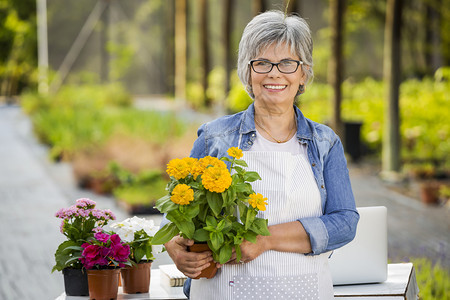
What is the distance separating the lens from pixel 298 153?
221 cm

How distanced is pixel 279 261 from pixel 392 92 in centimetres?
815

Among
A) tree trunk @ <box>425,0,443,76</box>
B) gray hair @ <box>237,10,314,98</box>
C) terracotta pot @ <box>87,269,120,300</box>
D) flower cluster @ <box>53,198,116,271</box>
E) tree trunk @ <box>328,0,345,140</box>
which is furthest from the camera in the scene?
tree trunk @ <box>425,0,443,76</box>

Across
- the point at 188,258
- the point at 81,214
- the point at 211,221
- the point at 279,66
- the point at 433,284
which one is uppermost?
the point at 279,66

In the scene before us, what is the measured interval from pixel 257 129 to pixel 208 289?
50 centimetres

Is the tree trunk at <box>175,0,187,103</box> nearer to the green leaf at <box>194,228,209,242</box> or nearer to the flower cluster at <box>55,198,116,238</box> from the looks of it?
the flower cluster at <box>55,198,116,238</box>

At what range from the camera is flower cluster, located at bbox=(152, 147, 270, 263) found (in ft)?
6.28

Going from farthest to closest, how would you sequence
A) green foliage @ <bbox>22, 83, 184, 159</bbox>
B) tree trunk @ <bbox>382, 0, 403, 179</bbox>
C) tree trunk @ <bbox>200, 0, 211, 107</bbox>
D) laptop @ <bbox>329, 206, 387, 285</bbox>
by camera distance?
tree trunk @ <bbox>200, 0, 211, 107</bbox>, green foliage @ <bbox>22, 83, 184, 159</bbox>, tree trunk @ <bbox>382, 0, 403, 179</bbox>, laptop @ <bbox>329, 206, 387, 285</bbox>

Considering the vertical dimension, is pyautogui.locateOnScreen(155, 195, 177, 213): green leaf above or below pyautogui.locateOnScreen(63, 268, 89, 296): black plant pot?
above

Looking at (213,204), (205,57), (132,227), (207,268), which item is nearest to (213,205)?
(213,204)

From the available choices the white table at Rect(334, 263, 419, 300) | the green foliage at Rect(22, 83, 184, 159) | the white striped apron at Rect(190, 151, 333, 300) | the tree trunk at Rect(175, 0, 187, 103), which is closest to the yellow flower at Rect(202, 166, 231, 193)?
the white striped apron at Rect(190, 151, 333, 300)

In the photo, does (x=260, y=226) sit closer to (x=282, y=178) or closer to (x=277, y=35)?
(x=282, y=178)

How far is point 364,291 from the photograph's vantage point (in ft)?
9.75

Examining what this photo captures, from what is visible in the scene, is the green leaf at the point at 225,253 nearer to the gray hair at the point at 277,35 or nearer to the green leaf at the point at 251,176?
the green leaf at the point at 251,176

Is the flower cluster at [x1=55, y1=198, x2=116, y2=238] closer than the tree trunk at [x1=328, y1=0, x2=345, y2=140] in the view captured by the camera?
Yes
